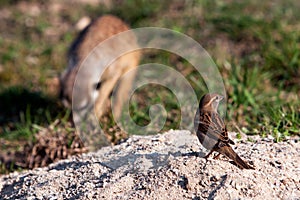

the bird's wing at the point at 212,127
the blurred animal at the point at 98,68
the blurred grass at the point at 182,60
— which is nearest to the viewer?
the bird's wing at the point at 212,127

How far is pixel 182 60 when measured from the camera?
285 inches

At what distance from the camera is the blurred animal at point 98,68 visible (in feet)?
19.8

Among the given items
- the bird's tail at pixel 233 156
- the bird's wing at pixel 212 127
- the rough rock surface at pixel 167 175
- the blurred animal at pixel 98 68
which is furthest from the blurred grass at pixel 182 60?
the bird's wing at pixel 212 127

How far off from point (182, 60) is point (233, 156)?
3858 millimetres

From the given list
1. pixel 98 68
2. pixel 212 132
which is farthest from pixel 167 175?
pixel 98 68

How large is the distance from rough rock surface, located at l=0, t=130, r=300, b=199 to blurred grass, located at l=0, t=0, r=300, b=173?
55cm

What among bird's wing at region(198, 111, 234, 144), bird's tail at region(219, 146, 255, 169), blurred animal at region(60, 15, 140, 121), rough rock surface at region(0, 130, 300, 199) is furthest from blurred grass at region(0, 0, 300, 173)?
bird's wing at region(198, 111, 234, 144)

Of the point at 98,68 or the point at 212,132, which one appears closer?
the point at 212,132

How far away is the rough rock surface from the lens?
3461 mm

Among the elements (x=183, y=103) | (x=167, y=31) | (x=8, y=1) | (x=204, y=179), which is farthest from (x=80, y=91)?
(x=8, y=1)

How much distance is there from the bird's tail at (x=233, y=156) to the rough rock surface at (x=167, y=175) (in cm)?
4

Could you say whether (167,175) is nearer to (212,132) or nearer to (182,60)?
(212,132)

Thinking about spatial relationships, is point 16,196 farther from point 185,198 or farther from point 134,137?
point 185,198

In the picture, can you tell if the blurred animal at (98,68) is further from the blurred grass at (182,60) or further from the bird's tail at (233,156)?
the bird's tail at (233,156)
